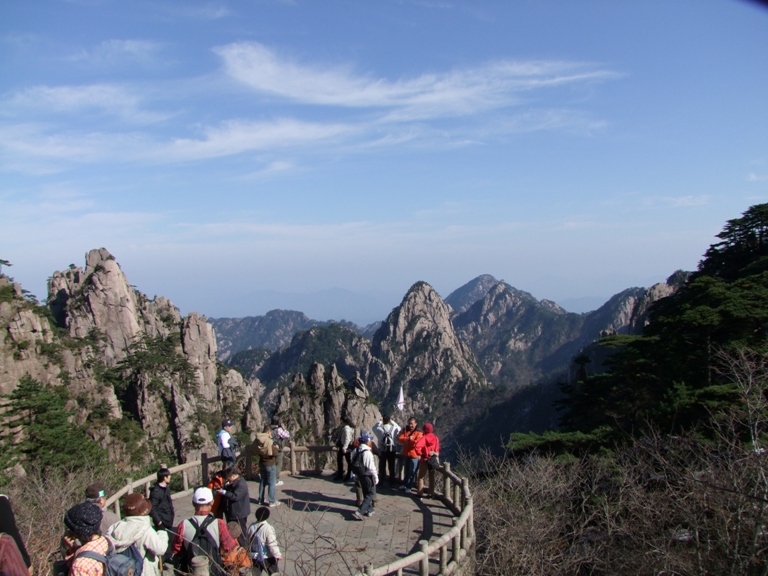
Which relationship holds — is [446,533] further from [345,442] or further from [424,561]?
[345,442]

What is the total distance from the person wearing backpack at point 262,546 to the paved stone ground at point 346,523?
105cm

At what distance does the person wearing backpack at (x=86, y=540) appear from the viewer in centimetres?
521

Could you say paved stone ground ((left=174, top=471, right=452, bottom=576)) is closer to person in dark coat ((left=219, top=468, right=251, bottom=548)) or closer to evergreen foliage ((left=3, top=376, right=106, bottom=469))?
person in dark coat ((left=219, top=468, right=251, bottom=548))

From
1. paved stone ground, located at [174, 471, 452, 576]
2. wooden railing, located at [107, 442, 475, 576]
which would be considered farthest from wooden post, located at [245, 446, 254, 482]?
paved stone ground, located at [174, 471, 452, 576]

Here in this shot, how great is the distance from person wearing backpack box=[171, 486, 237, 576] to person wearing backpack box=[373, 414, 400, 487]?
17.8 feet

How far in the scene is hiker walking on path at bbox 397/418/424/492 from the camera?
11328mm

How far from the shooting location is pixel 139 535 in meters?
6.34

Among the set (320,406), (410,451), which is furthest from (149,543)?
(320,406)

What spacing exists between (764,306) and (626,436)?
6.77 meters

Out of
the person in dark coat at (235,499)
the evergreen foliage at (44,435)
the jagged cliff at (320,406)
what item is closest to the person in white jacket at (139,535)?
the person in dark coat at (235,499)

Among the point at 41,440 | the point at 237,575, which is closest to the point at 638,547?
the point at 237,575

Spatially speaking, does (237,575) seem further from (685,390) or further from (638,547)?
(685,390)

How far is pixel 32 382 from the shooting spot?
3328cm

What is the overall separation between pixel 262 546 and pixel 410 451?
468cm
